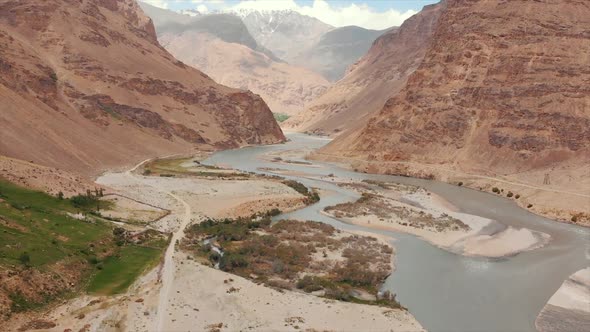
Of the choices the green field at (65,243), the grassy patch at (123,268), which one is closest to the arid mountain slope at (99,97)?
the green field at (65,243)

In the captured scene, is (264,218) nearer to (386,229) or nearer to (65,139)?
(386,229)

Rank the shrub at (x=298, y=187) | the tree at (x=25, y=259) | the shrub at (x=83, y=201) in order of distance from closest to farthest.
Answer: the tree at (x=25, y=259) → the shrub at (x=83, y=201) → the shrub at (x=298, y=187)

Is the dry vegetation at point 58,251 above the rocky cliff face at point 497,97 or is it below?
below

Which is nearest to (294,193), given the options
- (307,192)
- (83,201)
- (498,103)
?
(307,192)

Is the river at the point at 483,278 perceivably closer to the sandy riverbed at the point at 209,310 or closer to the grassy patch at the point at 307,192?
the grassy patch at the point at 307,192

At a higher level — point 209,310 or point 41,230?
point 41,230

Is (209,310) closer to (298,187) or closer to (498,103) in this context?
(298,187)
